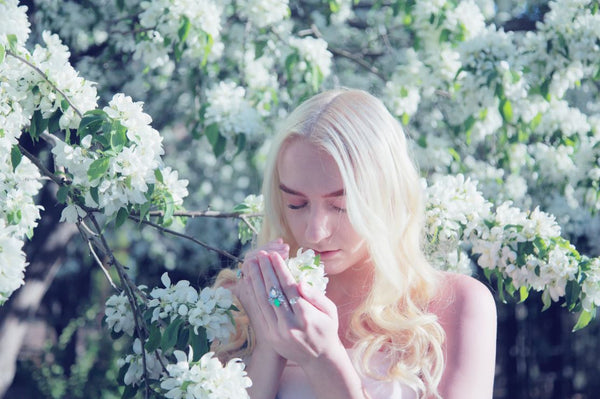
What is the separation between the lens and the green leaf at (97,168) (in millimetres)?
1869

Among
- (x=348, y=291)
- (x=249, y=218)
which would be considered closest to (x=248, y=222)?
(x=249, y=218)

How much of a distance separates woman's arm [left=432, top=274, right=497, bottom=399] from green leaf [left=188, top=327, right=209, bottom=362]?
2.01 feet

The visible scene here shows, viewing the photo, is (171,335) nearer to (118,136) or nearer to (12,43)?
(118,136)

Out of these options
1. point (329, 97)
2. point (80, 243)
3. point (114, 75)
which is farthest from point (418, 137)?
point (80, 243)

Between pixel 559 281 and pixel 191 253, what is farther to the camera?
pixel 191 253

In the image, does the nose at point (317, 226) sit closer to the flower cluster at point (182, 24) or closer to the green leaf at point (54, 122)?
the green leaf at point (54, 122)

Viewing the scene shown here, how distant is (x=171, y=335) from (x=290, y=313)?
283mm

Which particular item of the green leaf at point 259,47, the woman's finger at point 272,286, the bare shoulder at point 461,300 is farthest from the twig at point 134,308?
the green leaf at point 259,47

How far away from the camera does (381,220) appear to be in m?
2.11

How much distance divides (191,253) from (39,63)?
6.26 metres

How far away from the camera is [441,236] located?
2484 mm

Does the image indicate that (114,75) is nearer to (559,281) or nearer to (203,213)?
(203,213)

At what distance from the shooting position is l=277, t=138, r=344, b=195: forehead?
80.7 inches

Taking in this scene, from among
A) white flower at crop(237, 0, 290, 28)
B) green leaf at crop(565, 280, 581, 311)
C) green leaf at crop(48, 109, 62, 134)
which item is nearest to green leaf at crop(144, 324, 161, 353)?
green leaf at crop(48, 109, 62, 134)
